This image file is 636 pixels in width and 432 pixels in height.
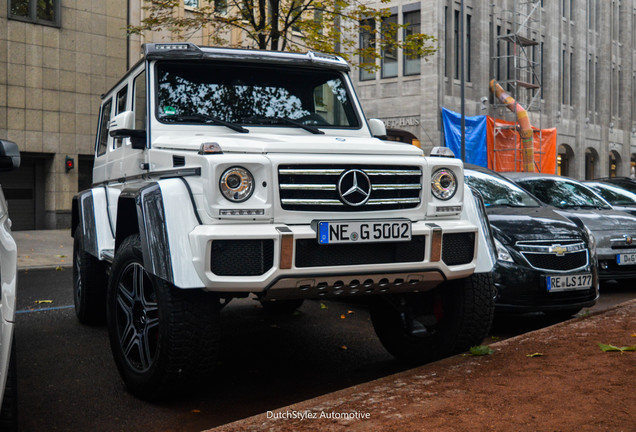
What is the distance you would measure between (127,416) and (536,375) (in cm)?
250

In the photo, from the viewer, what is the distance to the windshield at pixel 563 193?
1002 centimetres

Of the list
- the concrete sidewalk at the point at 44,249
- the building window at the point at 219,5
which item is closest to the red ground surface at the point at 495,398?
the concrete sidewalk at the point at 44,249

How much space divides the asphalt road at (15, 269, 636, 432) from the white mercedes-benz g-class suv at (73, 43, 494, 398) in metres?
0.26

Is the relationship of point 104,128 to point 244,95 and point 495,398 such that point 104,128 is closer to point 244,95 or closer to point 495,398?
point 244,95

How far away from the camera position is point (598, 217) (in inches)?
379

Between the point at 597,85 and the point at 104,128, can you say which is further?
the point at 597,85

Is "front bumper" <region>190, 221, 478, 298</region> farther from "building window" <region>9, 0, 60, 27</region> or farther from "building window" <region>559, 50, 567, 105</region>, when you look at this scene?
"building window" <region>559, 50, 567, 105</region>

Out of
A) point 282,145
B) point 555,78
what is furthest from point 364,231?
point 555,78

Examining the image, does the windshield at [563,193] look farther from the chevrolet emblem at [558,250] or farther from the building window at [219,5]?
the building window at [219,5]

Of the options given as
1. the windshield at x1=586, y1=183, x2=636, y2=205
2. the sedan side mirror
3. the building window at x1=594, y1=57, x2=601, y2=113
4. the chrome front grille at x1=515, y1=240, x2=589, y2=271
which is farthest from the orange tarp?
the sedan side mirror

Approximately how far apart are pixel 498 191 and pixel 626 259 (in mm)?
2153

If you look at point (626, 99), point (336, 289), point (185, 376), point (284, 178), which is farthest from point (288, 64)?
Answer: point (626, 99)

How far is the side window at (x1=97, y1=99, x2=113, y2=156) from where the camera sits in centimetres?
708

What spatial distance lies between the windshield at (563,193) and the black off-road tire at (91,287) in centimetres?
581
